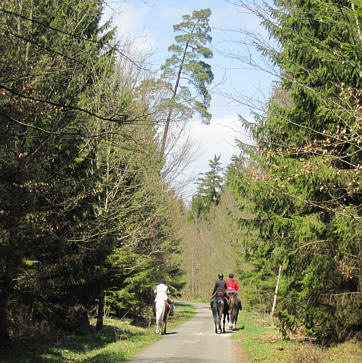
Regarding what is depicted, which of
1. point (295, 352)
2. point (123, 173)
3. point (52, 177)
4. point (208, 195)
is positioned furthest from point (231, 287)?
point (208, 195)

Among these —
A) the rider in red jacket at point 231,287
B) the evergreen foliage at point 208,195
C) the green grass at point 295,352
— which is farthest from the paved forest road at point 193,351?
the evergreen foliage at point 208,195

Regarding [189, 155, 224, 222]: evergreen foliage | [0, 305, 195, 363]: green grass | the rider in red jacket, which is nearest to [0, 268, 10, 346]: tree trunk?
[0, 305, 195, 363]: green grass

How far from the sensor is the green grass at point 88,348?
1018cm

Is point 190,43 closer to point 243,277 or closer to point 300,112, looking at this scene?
point 243,277

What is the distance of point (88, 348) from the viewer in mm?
12508

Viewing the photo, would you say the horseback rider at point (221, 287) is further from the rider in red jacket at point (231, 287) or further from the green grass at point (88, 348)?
the green grass at point (88, 348)

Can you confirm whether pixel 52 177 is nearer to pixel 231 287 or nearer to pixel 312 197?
pixel 312 197

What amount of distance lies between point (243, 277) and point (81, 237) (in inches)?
781

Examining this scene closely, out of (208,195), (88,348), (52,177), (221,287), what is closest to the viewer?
(52,177)

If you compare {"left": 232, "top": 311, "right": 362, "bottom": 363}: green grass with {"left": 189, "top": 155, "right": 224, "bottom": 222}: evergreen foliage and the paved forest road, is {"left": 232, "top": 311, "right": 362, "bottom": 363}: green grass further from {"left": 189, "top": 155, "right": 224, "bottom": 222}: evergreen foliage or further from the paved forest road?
{"left": 189, "top": 155, "right": 224, "bottom": 222}: evergreen foliage

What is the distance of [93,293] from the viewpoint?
42.5ft

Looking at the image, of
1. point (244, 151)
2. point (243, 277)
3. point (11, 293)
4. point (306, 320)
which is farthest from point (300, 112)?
point (243, 277)

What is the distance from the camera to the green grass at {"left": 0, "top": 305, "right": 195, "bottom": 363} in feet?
33.4

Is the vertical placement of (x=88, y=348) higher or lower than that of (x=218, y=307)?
lower
